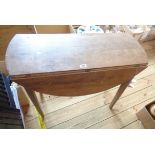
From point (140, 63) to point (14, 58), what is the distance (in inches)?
26.3

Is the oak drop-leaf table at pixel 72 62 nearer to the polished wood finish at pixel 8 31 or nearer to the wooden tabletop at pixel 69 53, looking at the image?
the wooden tabletop at pixel 69 53

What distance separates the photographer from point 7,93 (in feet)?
4.02

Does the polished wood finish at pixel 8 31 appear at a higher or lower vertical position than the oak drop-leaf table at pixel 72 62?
higher

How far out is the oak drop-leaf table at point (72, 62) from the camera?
0.91 m

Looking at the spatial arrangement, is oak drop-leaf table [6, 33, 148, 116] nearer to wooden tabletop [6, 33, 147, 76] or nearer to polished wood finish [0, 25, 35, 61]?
wooden tabletop [6, 33, 147, 76]

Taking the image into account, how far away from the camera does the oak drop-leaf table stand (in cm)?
91

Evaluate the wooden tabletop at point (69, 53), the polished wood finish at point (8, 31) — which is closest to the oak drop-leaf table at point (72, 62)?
the wooden tabletop at point (69, 53)

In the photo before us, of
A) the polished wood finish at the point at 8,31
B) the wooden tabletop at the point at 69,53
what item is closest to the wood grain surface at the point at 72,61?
the wooden tabletop at the point at 69,53

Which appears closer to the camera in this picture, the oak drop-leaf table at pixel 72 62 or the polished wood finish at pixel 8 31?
the oak drop-leaf table at pixel 72 62

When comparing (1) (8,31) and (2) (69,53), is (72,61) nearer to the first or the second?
(2) (69,53)

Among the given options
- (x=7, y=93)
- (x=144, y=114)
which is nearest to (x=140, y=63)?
(x=144, y=114)

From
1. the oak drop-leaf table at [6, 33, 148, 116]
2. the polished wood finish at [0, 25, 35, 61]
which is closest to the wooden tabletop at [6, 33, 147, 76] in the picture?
the oak drop-leaf table at [6, 33, 148, 116]

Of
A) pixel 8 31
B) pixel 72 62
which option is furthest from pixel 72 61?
pixel 8 31
